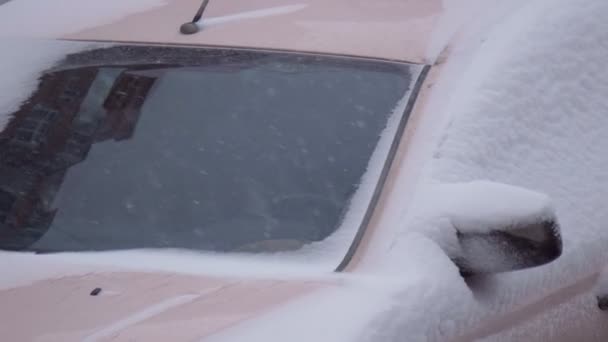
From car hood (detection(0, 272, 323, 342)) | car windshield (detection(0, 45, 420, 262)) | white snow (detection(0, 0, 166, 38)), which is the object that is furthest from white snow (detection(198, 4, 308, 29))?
car hood (detection(0, 272, 323, 342))

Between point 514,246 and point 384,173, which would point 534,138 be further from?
point 514,246

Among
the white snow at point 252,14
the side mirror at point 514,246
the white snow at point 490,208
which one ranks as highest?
the white snow at point 490,208

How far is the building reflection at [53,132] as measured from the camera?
221 cm

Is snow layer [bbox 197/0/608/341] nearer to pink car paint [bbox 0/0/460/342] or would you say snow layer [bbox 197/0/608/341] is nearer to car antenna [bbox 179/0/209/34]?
pink car paint [bbox 0/0/460/342]

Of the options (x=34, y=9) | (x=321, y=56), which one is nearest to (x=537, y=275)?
(x=321, y=56)

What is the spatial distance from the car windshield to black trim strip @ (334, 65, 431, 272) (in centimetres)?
1

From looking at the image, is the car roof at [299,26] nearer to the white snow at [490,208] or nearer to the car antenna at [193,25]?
the car antenna at [193,25]

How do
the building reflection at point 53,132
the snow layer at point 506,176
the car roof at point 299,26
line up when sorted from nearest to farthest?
the snow layer at point 506,176
the building reflection at point 53,132
the car roof at point 299,26

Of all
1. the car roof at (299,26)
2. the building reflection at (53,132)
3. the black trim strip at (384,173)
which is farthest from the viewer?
the car roof at (299,26)

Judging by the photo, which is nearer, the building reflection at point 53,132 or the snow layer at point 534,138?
the snow layer at point 534,138

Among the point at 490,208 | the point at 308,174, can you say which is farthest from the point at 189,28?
the point at 490,208

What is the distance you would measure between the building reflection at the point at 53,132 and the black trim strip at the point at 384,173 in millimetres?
608

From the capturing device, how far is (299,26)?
244 cm

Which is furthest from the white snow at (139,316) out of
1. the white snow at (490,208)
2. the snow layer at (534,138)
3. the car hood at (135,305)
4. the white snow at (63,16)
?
the white snow at (63,16)
